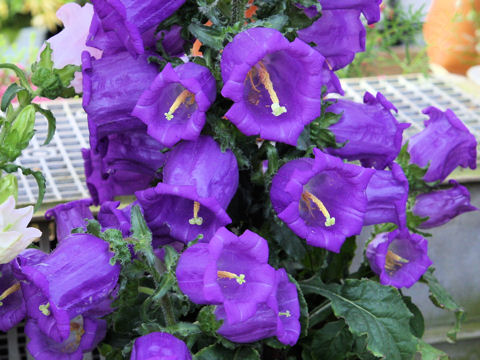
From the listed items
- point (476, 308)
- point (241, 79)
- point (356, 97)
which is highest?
point (241, 79)

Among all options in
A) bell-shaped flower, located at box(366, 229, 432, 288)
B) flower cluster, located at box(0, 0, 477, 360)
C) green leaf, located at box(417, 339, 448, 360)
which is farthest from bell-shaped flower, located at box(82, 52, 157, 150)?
green leaf, located at box(417, 339, 448, 360)

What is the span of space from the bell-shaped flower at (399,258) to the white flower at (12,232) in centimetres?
38

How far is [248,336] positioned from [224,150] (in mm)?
177

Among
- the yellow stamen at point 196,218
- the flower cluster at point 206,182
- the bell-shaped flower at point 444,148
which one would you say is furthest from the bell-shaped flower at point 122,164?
the bell-shaped flower at point 444,148

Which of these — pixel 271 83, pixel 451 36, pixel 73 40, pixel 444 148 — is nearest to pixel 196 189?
pixel 271 83

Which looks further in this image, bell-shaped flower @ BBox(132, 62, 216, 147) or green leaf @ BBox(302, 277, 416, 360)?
green leaf @ BBox(302, 277, 416, 360)

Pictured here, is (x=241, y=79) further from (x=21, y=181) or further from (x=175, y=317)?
(x=21, y=181)

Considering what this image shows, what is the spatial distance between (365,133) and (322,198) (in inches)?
4.1

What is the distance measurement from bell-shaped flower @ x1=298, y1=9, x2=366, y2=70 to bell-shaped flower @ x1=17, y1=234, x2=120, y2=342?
304 millimetres

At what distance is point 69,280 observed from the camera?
65 cm

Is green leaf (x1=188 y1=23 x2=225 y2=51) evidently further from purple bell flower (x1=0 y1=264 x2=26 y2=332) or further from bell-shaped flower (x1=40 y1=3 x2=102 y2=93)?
purple bell flower (x1=0 y1=264 x2=26 y2=332)

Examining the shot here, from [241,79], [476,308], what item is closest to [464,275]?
[476,308]

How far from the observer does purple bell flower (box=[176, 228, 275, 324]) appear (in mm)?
609

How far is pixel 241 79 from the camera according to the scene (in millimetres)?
625
